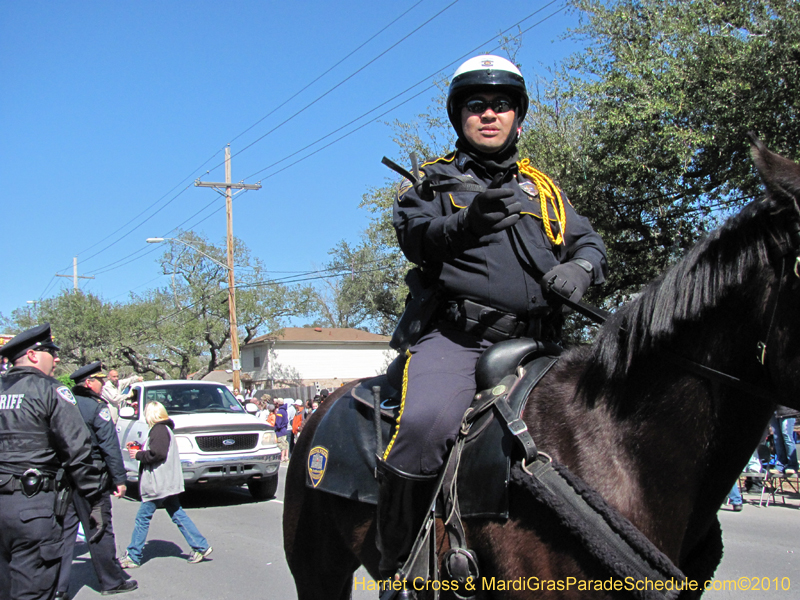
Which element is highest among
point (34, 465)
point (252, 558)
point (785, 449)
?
point (34, 465)

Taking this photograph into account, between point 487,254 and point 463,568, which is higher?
point 487,254

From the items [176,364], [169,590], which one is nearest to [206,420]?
[169,590]

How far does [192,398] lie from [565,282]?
37.0ft

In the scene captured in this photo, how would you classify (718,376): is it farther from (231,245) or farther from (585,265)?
(231,245)

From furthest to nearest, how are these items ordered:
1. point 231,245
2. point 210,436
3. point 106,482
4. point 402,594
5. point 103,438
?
point 231,245
point 210,436
point 103,438
point 106,482
point 402,594

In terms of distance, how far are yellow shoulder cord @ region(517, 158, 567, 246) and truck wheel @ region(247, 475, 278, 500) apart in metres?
10.0

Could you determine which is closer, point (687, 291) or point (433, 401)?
point (687, 291)

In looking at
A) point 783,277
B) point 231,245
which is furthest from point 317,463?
point 231,245

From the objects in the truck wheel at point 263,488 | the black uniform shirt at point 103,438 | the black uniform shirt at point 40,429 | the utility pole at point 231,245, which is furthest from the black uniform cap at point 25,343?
the utility pole at point 231,245

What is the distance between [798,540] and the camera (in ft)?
24.0

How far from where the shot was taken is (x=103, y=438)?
6410 mm

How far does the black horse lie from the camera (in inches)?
68.8

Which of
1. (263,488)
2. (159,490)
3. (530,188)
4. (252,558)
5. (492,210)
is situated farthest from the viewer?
(263,488)

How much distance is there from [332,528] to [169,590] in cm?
389
